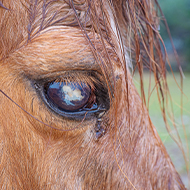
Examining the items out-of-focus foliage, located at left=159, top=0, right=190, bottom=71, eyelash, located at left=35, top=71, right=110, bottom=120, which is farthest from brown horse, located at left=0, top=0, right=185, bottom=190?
out-of-focus foliage, located at left=159, top=0, right=190, bottom=71

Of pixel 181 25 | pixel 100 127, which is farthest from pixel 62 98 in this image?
pixel 181 25

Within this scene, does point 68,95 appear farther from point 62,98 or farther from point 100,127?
point 100,127

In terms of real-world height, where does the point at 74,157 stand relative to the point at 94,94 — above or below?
below

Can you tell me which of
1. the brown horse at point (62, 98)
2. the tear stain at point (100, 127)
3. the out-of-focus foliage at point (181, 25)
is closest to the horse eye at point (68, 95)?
the brown horse at point (62, 98)

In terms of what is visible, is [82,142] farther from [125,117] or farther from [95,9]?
[95,9]

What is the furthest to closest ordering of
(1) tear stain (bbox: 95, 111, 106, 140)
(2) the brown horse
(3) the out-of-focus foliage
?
(3) the out-of-focus foliage → (1) tear stain (bbox: 95, 111, 106, 140) → (2) the brown horse

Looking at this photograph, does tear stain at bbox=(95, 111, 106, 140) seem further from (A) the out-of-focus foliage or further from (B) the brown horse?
(A) the out-of-focus foliage

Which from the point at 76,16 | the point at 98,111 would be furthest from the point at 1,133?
the point at 76,16

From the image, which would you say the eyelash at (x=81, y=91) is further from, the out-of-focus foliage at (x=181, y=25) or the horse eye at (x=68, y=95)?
the out-of-focus foliage at (x=181, y=25)
